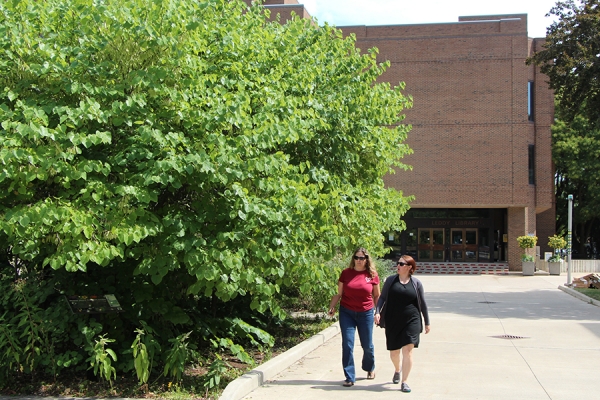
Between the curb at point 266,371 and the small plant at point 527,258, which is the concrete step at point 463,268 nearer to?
the small plant at point 527,258

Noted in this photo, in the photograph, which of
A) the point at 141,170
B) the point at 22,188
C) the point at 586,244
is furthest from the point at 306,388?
the point at 586,244

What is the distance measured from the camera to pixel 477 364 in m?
10.2

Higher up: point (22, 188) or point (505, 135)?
point (505, 135)

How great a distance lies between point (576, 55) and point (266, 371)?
65.0ft

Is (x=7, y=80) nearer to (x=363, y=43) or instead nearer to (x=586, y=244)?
(x=363, y=43)

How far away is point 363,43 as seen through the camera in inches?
1788

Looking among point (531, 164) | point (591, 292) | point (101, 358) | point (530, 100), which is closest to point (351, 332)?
point (101, 358)

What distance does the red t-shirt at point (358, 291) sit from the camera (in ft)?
28.0

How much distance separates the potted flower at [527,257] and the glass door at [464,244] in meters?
5.82

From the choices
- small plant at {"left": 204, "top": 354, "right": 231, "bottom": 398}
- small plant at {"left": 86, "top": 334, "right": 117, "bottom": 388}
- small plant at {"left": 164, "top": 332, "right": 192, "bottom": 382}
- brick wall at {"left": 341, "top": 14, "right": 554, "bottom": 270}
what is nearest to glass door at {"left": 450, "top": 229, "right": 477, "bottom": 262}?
brick wall at {"left": 341, "top": 14, "right": 554, "bottom": 270}

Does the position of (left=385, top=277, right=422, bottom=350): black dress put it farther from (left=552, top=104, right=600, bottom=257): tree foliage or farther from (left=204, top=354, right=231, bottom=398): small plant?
(left=552, top=104, right=600, bottom=257): tree foliage

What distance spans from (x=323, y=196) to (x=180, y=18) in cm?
275

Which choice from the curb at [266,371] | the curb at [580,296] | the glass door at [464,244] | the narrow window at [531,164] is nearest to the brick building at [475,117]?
the narrow window at [531,164]

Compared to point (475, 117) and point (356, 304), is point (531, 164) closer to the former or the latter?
point (475, 117)
